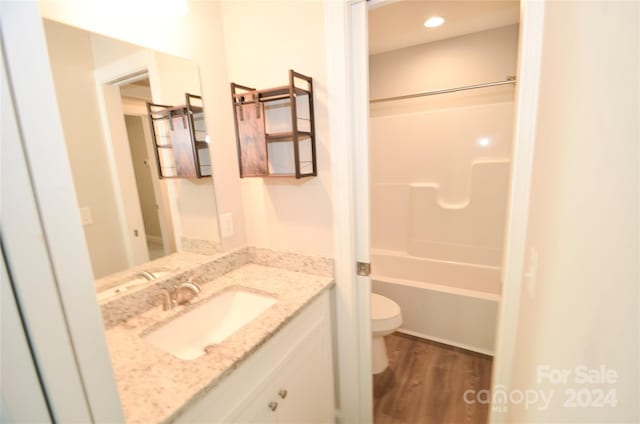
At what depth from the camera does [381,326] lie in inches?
71.2

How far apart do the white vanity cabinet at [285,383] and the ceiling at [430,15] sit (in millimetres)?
1837

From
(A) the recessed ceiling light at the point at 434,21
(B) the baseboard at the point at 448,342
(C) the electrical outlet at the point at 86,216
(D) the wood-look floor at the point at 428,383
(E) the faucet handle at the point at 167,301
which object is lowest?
(D) the wood-look floor at the point at 428,383

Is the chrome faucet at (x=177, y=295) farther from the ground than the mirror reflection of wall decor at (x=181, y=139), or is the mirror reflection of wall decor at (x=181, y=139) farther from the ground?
the mirror reflection of wall decor at (x=181, y=139)

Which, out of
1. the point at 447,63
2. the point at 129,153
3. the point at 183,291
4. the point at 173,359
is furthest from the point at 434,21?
the point at 173,359

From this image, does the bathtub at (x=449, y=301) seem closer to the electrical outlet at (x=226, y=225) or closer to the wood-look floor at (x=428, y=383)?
the wood-look floor at (x=428, y=383)

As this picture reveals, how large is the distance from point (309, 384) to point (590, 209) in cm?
118

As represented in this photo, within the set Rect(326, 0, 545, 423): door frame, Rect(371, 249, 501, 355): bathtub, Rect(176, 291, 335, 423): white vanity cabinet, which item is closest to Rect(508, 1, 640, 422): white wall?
Rect(326, 0, 545, 423): door frame

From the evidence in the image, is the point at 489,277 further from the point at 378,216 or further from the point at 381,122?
the point at 381,122

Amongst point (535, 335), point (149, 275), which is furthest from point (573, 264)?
point (149, 275)

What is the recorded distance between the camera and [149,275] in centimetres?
113

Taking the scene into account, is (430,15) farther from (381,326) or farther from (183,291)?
(183,291)

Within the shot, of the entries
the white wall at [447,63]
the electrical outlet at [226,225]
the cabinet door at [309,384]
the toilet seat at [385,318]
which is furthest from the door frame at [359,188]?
the white wall at [447,63]

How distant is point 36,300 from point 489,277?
9.39 feet

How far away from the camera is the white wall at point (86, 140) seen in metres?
0.89
